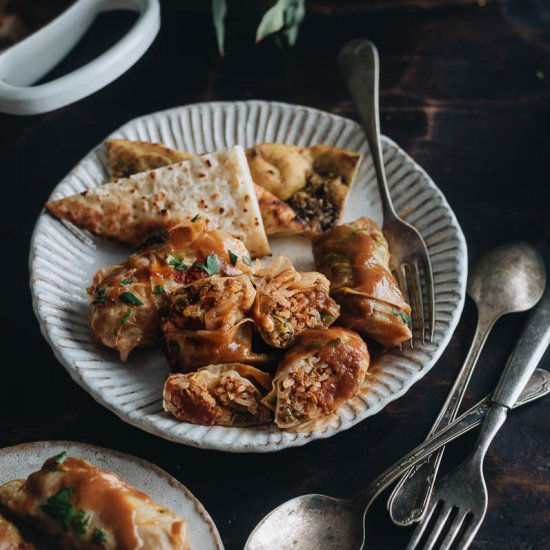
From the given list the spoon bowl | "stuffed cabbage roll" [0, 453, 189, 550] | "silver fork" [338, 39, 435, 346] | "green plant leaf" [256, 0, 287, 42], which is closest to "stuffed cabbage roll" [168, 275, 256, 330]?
"stuffed cabbage roll" [0, 453, 189, 550]

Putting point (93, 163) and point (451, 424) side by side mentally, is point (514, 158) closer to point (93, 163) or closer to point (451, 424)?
point (451, 424)

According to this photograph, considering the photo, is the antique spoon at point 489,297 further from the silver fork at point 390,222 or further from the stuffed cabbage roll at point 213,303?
the stuffed cabbage roll at point 213,303

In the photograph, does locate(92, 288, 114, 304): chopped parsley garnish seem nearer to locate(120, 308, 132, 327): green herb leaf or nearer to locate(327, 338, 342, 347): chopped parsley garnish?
locate(120, 308, 132, 327): green herb leaf

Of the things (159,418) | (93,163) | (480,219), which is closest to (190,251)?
(159,418)

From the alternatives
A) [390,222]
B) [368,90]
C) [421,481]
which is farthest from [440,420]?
[368,90]

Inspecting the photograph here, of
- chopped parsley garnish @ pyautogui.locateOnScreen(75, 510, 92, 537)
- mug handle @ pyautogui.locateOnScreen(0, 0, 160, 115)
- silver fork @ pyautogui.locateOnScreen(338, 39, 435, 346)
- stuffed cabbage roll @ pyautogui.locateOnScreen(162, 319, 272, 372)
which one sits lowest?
silver fork @ pyautogui.locateOnScreen(338, 39, 435, 346)

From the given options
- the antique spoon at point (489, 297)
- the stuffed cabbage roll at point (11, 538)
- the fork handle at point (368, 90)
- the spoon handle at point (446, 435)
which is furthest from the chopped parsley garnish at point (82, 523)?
the fork handle at point (368, 90)
